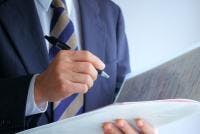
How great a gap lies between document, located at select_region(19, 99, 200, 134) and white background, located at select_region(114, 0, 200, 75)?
28.1 inches

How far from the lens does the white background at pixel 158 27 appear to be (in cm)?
121

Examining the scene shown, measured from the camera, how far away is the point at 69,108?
30.0 inches

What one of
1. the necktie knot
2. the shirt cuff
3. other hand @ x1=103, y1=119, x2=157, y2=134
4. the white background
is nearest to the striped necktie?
the necktie knot

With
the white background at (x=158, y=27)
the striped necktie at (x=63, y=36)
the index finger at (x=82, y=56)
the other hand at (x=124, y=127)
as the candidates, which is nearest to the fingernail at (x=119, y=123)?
the other hand at (x=124, y=127)

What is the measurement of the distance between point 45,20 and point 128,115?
38cm

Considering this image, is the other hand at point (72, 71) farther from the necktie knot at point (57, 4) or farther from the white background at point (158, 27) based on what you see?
the white background at point (158, 27)

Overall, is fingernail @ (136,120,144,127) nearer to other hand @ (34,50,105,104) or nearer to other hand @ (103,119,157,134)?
other hand @ (103,119,157,134)

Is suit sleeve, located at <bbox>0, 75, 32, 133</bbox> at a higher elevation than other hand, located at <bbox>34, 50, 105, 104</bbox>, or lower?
lower

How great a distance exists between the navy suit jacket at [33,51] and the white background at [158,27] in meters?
0.22

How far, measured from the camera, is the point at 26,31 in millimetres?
755

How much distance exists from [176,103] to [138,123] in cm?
7

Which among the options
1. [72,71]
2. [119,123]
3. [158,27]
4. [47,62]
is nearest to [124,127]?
[119,123]

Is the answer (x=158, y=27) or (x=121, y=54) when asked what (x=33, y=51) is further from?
(x=158, y=27)

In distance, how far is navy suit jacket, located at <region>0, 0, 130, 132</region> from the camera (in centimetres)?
59
